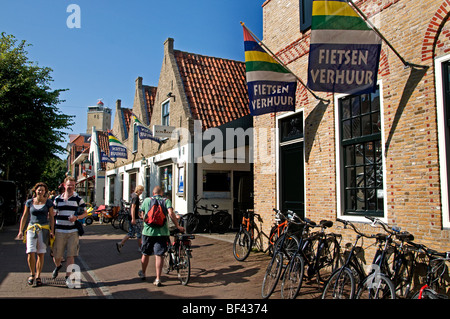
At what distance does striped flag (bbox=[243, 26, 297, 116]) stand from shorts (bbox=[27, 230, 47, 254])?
15.5ft

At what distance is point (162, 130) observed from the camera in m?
15.1

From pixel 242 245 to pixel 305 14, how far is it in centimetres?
553

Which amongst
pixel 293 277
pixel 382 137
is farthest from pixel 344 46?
pixel 293 277

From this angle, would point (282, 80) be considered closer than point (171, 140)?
Yes

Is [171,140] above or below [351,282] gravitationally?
above

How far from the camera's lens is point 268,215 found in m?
9.26

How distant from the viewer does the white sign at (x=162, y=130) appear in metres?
14.9

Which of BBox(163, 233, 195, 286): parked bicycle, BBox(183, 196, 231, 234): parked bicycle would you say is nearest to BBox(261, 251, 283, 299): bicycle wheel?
BBox(163, 233, 195, 286): parked bicycle

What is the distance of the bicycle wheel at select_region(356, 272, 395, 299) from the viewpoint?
4.05 m

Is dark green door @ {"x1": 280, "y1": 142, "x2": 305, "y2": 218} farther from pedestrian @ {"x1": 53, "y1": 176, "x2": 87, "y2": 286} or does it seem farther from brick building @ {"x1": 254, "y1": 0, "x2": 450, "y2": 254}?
pedestrian @ {"x1": 53, "y1": 176, "x2": 87, "y2": 286}

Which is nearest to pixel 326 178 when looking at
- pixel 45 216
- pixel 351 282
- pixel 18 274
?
pixel 351 282

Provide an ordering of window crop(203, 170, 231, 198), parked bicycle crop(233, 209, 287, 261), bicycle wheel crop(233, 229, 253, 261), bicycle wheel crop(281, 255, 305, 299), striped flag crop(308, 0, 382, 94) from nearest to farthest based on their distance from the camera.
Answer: bicycle wheel crop(281, 255, 305, 299)
striped flag crop(308, 0, 382, 94)
parked bicycle crop(233, 209, 287, 261)
bicycle wheel crop(233, 229, 253, 261)
window crop(203, 170, 231, 198)
